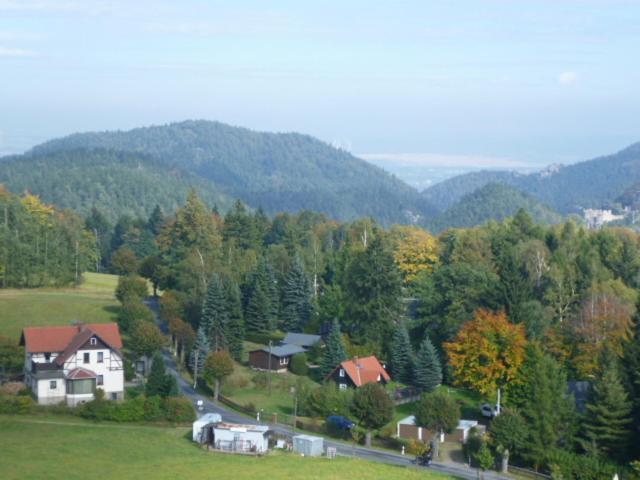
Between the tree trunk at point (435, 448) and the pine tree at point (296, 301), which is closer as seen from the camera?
the tree trunk at point (435, 448)

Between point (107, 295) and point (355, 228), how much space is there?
33.0 m

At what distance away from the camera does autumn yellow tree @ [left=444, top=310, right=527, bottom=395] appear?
167 feet

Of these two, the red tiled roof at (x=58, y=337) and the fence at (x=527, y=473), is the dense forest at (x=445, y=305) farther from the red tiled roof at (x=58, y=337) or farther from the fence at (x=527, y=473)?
the red tiled roof at (x=58, y=337)

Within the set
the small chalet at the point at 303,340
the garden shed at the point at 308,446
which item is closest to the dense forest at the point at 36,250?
the small chalet at the point at 303,340

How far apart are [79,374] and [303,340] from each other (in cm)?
1963

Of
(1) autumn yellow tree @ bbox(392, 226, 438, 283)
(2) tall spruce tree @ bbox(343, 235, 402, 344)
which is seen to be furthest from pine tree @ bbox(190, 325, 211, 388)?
(1) autumn yellow tree @ bbox(392, 226, 438, 283)

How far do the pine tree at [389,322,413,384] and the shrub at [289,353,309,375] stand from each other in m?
5.82

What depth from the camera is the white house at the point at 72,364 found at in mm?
51625

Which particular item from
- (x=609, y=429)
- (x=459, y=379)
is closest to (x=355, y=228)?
(x=459, y=379)

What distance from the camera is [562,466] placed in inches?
1667

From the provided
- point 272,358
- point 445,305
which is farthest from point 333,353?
point 445,305

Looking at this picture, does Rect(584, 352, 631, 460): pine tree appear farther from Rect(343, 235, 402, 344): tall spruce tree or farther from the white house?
the white house

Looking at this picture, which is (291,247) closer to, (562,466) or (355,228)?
(355,228)

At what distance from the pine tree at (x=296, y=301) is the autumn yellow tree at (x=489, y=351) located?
71.0 ft
